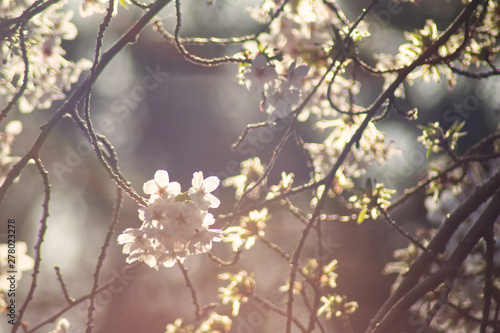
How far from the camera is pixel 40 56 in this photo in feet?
6.46

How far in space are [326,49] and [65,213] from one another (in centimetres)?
1011

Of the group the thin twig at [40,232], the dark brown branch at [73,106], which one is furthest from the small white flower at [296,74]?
the thin twig at [40,232]

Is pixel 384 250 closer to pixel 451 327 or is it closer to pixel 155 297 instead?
pixel 155 297

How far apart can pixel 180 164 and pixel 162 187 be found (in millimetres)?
10292

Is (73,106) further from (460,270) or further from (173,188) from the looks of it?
(460,270)

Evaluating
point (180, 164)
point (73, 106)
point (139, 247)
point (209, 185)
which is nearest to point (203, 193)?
point (209, 185)

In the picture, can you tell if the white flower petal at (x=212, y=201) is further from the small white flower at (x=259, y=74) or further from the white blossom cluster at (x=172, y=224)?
the small white flower at (x=259, y=74)

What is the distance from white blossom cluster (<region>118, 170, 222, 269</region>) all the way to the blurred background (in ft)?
19.1

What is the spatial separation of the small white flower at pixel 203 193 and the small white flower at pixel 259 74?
48 centimetres

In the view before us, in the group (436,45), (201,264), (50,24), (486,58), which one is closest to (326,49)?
(436,45)

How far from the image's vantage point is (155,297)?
1102 centimetres

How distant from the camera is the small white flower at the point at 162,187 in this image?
4.04 feet

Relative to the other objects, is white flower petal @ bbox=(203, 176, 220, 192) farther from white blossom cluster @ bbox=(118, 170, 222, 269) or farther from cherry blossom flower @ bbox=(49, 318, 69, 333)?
cherry blossom flower @ bbox=(49, 318, 69, 333)

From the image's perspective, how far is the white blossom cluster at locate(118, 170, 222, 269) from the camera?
1.18m
